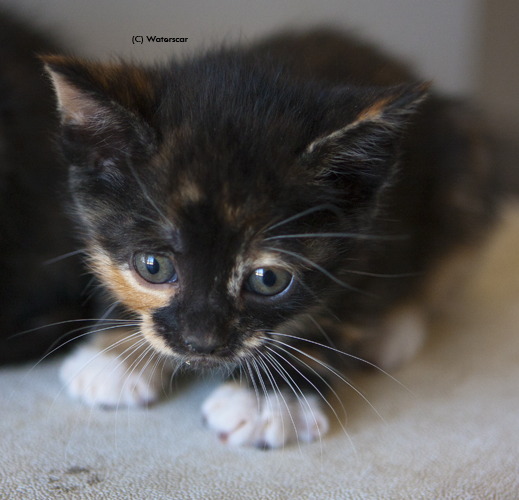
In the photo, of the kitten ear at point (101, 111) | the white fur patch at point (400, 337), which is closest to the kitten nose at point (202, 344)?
the kitten ear at point (101, 111)

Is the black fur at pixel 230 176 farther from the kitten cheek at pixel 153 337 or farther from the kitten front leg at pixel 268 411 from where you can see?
the kitten front leg at pixel 268 411

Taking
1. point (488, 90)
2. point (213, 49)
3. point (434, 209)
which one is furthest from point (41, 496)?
point (488, 90)

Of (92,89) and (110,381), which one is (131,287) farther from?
(92,89)

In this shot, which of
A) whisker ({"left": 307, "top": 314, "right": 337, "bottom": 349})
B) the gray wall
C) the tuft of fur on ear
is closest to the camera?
the tuft of fur on ear

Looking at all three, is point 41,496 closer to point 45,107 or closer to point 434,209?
point 45,107

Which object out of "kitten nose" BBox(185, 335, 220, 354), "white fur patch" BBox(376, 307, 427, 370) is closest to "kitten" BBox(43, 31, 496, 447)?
"kitten nose" BBox(185, 335, 220, 354)

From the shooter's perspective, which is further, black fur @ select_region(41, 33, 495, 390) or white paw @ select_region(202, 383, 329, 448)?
white paw @ select_region(202, 383, 329, 448)

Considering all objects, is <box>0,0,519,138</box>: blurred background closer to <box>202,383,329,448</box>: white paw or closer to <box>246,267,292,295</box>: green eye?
<box>246,267,292,295</box>: green eye
